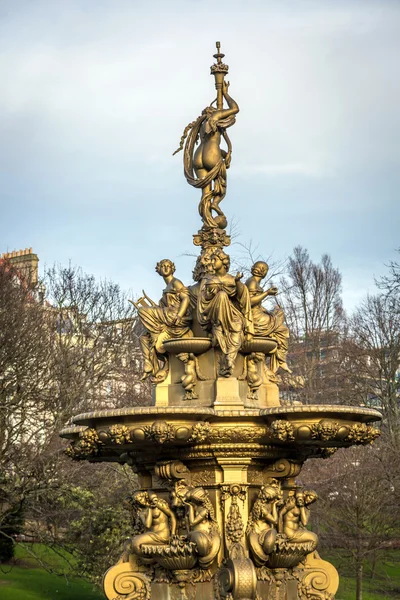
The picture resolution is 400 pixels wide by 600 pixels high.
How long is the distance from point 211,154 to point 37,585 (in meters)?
19.1

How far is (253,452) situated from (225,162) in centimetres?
408

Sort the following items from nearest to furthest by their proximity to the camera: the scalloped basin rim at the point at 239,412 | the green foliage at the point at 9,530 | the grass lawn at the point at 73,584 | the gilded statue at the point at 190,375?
the scalloped basin rim at the point at 239,412 < the gilded statue at the point at 190,375 < the green foliage at the point at 9,530 < the grass lawn at the point at 73,584

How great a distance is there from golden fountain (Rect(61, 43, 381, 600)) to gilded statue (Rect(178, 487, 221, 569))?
0.05 feet

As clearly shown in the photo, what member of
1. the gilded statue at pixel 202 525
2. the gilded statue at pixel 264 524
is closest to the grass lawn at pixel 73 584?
the gilded statue at pixel 264 524

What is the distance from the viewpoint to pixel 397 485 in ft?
85.2

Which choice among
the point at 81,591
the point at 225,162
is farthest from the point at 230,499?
the point at 81,591

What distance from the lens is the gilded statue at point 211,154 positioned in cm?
1337

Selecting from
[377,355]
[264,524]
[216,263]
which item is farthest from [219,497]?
[377,355]

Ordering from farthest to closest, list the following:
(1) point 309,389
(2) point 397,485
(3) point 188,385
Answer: (1) point 309,389 < (2) point 397,485 < (3) point 188,385

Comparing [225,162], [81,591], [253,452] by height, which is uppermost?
[225,162]

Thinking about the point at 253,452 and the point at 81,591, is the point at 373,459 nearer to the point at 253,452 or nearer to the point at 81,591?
the point at 81,591

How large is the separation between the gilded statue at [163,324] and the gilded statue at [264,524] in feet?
6.70

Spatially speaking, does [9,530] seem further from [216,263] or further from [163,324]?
[216,263]

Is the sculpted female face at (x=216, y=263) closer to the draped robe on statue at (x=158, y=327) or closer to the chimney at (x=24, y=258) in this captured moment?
the draped robe on statue at (x=158, y=327)
